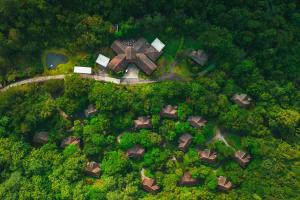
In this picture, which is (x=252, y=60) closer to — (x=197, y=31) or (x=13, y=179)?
(x=197, y=31)

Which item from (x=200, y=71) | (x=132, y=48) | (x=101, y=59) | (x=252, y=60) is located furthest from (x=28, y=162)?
(x=252, y=60)

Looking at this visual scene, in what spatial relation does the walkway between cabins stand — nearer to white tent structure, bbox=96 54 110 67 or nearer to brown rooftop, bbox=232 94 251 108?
white tent structure, bbox=96 54 110 67

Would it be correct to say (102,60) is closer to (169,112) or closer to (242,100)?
(169,112)

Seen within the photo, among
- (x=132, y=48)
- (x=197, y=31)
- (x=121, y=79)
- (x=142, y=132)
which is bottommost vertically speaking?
(x=142, y=132)

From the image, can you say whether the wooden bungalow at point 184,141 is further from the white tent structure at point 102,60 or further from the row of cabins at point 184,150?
the white tent structure at point 102,60

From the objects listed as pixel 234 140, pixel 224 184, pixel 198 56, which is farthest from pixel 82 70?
pixel 224 184

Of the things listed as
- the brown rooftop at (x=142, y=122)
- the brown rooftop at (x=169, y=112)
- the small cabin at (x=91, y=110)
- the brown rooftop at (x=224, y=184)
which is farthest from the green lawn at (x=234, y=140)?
the small cabin at (x=91, y=110)
